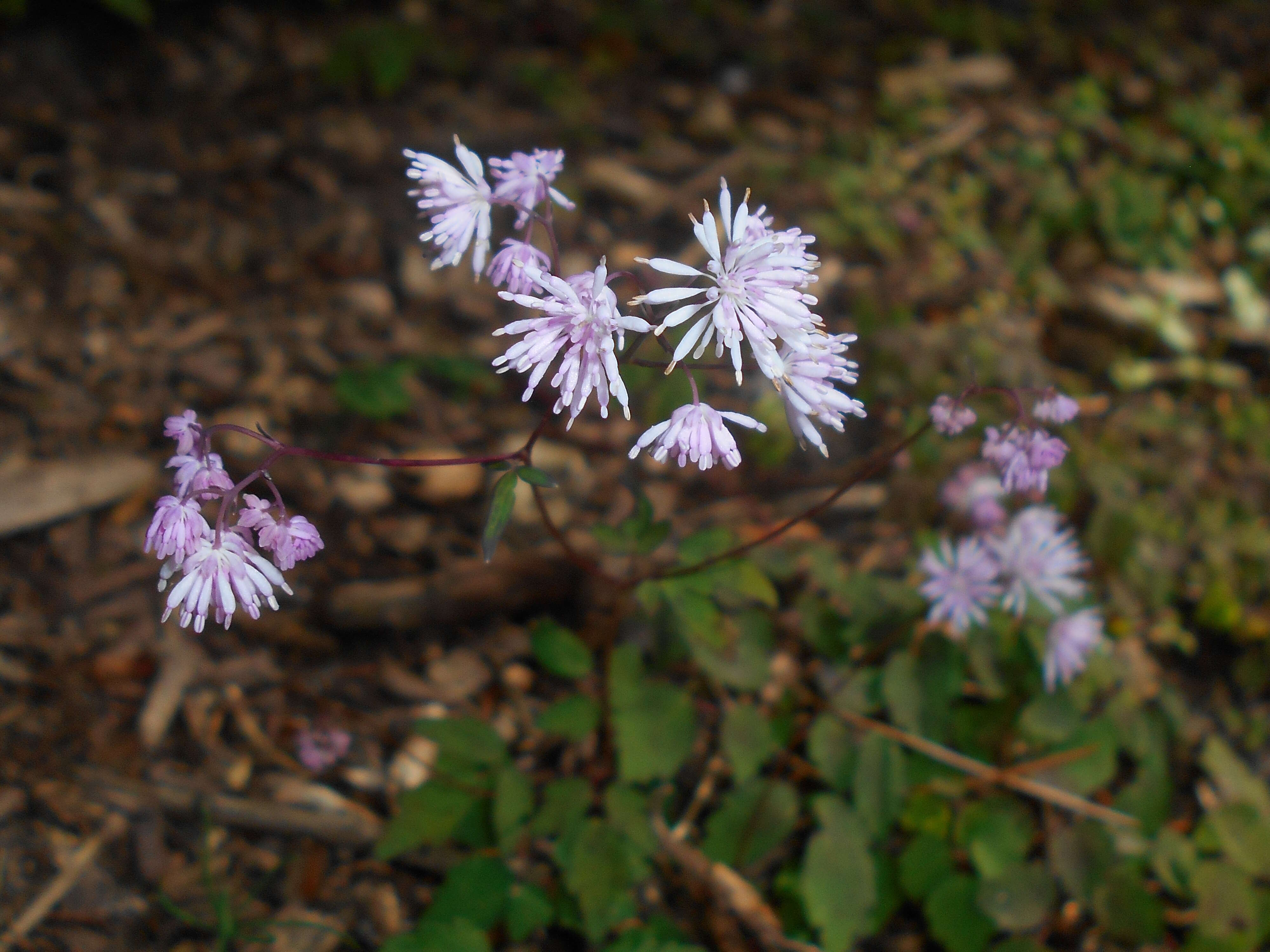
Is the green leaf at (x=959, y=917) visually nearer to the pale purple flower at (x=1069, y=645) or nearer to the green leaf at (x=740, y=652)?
the pale purple flower at (x=1069, y=645)

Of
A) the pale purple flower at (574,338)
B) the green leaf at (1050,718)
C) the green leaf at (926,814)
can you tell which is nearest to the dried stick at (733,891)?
the green leaf at (926,814)

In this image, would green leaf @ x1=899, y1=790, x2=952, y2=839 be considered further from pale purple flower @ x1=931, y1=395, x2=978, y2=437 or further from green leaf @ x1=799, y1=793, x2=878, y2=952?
pale purple flower @ x1=931, y1=395, x2=978, y2=437

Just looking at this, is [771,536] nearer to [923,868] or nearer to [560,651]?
[560,651]

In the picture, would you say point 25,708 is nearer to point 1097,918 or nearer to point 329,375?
point 329,375

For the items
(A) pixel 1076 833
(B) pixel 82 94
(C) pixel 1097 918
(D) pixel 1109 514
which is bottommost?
(C) pixel 1097 918

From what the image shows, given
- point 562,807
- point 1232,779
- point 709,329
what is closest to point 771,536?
point 709,329

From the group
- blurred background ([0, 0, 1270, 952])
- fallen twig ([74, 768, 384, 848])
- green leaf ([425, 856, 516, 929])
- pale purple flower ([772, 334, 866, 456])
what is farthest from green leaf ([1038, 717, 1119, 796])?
fallen twig ([74, 768, 384, 848])

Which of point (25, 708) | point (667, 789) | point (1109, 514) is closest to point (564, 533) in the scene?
point (667, 789)
